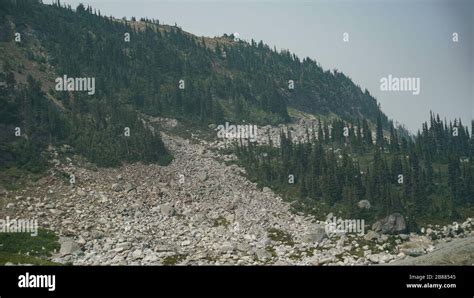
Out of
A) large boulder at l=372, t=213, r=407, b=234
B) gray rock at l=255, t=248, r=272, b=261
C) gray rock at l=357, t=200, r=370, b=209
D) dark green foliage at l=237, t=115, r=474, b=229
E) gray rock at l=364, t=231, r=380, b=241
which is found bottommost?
gray rock at l=255, t=248, r=272, b=261

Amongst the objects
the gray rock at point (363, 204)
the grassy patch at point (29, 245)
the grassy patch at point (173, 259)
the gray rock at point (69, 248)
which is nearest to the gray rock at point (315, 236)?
the gray rock at point (363, 204)

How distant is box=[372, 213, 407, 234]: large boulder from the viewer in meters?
47.9

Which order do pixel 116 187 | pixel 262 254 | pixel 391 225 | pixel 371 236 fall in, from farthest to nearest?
pixel 116 187, pixel 391 225, pixel 371 236, pixel 262 254

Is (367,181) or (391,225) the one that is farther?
(367,181)

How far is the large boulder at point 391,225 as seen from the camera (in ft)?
157

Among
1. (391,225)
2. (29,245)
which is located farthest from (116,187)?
(391,225)

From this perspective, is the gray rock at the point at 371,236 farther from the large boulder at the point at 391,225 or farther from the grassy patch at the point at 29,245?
the grassy patch at the point at 29,245

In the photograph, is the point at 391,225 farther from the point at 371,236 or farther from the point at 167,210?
the point at 167,210

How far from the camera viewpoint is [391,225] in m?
48.4

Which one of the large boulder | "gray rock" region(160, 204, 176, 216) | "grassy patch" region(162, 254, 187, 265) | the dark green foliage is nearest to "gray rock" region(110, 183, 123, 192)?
"gray rock" region(160, 204, 176, 216)

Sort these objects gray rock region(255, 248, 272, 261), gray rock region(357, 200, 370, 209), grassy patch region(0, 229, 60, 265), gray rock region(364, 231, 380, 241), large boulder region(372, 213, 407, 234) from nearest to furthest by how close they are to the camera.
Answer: grassy patch region(0, 229, 60, 265) → gray rock region(255, 248, 272, 261) → gray rock region(364, 231, 380, 241) → large boulder region(372, 213, 407, 234) → gray rock region(357, 200, 370, 209)

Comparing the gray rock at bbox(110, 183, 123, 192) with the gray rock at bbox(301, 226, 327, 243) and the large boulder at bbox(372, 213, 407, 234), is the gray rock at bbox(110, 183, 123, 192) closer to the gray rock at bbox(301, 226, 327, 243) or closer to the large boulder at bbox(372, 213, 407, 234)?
the gray rock at bbox(301, 226, 327, 243)
